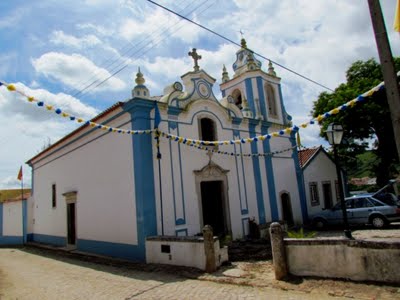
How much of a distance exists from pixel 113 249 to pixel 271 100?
34.7 ft

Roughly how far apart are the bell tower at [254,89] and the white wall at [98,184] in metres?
6.24

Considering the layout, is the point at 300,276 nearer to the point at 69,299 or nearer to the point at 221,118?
the point at 69,299

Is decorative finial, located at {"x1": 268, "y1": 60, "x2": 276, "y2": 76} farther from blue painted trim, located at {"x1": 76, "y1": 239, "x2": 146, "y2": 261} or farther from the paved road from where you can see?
the paved road

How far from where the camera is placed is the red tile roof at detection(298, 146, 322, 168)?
1750cm

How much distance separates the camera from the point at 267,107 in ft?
49.6

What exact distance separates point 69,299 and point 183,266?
2842 mm

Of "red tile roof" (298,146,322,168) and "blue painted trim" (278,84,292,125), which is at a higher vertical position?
"blue painted trim" (278,84,292,125)

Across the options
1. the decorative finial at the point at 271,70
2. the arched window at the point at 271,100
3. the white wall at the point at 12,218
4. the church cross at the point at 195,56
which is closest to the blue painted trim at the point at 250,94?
the arched window at the point at 271,100

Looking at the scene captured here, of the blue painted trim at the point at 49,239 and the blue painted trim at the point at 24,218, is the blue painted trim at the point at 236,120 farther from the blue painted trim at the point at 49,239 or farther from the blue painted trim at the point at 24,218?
the blue painted trim at the point at 24,218

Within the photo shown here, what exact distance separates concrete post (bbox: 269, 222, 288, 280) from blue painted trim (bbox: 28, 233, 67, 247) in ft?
36.3

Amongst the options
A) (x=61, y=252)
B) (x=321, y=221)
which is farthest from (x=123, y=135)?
(x=321, y=221)

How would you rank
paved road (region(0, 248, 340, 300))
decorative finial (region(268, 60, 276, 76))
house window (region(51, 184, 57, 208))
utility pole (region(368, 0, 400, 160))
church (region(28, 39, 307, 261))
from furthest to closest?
decorative finial (region(268, 60, 276, 76)) < house window (region(51, 184, 57, 208)) < church (region(28, 39, 307, 261)) < paved road (region(0, 248, 340, 300)) < utility pole (region(368, 0, 400, 160))

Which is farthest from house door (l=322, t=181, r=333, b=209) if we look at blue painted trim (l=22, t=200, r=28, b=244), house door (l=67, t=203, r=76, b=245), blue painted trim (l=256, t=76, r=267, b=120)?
blue painted trim (l=22, t=200, r=28, b=244)

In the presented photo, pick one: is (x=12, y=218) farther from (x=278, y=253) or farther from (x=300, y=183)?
(x=278, y=253)
